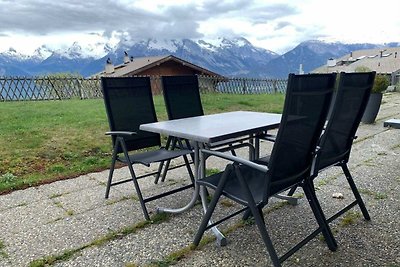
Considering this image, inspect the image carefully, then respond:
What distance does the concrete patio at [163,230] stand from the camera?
1.95m

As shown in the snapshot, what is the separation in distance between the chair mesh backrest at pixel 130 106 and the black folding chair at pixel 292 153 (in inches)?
52.0

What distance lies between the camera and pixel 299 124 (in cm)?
166

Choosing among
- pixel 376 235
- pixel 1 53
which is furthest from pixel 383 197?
pixel 1 53

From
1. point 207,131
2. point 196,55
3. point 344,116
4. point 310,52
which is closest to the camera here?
point 344,116

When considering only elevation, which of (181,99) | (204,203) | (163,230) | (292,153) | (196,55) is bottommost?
(163,230)

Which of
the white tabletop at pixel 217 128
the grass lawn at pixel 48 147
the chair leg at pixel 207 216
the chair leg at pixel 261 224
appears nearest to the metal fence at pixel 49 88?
the grass lawn at pixel 48 147

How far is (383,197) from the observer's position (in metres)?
2.83

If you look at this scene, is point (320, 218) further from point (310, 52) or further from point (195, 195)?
point (310, 52)

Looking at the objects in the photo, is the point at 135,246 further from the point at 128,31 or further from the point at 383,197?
the point at 128,31

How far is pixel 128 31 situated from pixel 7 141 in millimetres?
133507

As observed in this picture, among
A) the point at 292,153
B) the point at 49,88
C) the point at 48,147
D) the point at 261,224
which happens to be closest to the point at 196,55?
the point at 49,88

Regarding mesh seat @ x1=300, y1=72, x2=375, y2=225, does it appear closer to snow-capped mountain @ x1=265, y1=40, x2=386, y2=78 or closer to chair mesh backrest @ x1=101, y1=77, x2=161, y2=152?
chair mesh backrest @ x1=101, y1=77, x2=161, y2=152

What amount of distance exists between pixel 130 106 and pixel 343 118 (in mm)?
1930

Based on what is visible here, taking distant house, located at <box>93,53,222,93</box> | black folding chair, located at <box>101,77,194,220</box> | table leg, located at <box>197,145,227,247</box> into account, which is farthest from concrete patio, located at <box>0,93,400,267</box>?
distant house, located at <box>93,53,222,93</box>
